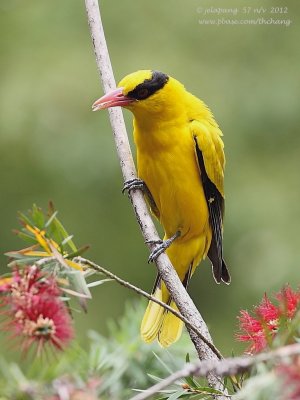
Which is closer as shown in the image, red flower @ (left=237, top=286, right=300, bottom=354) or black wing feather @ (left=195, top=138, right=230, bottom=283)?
red flower @ (left=237, top=286, right=300, bottom=354)

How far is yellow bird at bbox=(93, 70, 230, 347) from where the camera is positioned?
132 inches

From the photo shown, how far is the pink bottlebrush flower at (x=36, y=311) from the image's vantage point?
125 cm

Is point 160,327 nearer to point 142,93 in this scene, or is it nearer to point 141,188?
point 141,188

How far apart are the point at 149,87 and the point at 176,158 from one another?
32 centimetres

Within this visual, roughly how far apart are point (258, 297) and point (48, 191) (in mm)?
1708

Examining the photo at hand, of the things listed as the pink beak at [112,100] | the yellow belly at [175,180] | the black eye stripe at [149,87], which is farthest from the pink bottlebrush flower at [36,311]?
the yellow belly at [175,180]

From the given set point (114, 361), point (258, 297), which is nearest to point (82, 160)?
point (258, 297)

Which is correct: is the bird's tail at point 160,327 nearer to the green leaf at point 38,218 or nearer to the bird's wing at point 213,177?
the bird's wing at point 213,177

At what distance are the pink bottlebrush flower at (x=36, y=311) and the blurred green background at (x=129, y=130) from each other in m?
3.80

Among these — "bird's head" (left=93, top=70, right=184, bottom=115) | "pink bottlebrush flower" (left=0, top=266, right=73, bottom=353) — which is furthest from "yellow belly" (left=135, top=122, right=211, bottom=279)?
"pink bottlebrush flower" (left=0, top=266, right=73, bottom=353)

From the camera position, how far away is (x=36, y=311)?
4.15 feet

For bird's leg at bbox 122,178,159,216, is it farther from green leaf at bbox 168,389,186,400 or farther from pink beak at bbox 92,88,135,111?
green leaf at bbox 168,389,186,400

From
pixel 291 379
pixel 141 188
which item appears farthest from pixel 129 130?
pixel 291 379

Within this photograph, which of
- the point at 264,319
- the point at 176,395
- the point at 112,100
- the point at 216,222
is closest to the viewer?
the point at 264,319
